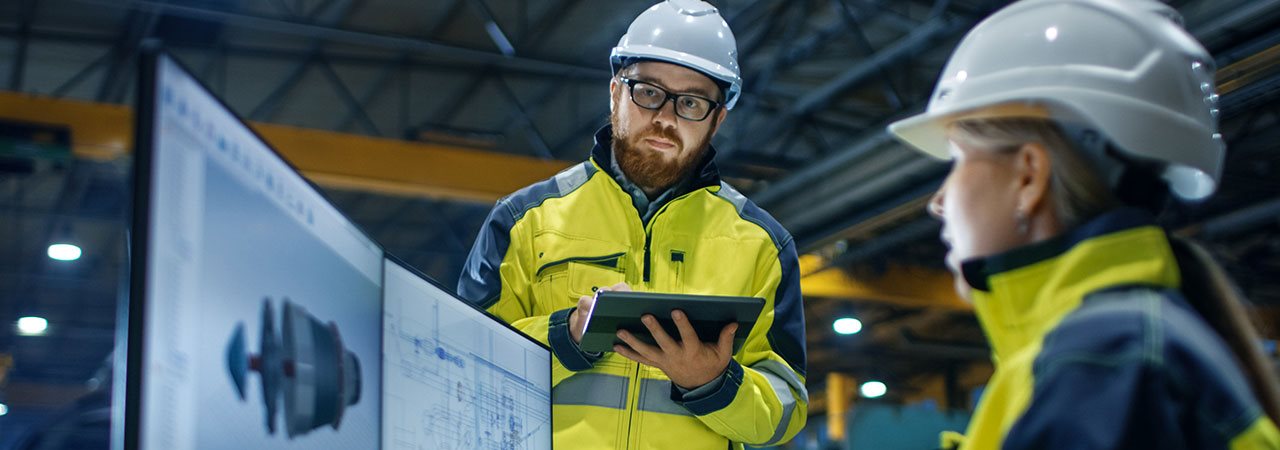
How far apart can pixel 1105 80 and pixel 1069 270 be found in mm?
247

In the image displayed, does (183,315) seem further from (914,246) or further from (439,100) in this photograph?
(914,246)

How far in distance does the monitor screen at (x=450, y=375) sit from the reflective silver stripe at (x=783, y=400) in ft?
1.88

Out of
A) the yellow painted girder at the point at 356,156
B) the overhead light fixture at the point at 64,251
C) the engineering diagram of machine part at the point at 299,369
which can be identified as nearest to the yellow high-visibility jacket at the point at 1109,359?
the engineering diagram of machine part at the point at 299,369

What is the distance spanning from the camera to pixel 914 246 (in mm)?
14156

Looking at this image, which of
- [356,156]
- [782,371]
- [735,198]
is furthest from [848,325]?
[782,371]

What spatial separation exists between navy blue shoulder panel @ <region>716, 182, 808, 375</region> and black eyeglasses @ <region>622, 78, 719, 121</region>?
19 centimetres

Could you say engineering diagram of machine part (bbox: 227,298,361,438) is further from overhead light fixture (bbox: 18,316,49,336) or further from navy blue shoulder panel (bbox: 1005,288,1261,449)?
overhead light fixture (bbox: 18,316,49,336)

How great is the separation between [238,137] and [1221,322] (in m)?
1.04

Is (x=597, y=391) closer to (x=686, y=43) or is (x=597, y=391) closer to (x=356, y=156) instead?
(x=686, y=43)

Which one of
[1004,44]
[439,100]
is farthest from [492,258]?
[439,100]

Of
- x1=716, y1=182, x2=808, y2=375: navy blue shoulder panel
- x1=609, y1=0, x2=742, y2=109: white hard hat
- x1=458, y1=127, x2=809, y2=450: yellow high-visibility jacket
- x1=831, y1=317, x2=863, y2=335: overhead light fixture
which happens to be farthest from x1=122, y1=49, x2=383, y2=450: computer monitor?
x1=831, y1=317, x2=863, y2=335: overhead light fixture

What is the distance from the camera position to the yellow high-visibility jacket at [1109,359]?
1.10m

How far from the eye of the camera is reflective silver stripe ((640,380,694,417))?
2.32 metres

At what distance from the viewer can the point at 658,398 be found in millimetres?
2330
